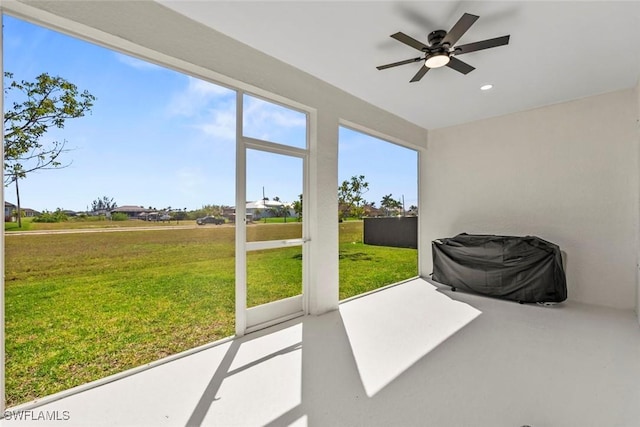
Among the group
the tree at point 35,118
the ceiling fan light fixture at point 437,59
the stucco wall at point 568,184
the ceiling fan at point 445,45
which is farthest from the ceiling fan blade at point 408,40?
the stucco wall at point 568,184

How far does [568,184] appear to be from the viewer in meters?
4.08

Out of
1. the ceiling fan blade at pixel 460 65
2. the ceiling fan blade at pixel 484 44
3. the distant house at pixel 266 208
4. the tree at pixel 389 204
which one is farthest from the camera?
the tree at pixel 389 204

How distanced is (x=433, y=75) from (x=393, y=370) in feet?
10.0

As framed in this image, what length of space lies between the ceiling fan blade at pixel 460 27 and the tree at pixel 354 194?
2260 mm

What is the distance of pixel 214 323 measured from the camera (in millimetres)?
2842

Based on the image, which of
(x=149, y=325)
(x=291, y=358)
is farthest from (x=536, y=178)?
(x=149, y=325)

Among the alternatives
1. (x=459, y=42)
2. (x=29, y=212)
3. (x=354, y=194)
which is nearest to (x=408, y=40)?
(x=459, y=42)

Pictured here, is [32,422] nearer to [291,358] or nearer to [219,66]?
[291,358]

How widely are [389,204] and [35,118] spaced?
459cm

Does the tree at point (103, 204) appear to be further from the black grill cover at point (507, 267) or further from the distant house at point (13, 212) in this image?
the black grill cover at point (507, 267)

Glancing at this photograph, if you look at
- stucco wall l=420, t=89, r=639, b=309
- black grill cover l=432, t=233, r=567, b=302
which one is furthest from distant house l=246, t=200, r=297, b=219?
stucco wall l=420, t=89, r=639, b=309

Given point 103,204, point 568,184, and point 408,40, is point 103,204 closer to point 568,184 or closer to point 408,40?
point 408,40

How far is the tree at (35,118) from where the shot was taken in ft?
6.20

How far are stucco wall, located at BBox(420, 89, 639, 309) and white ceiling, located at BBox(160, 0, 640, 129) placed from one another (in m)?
0.44
